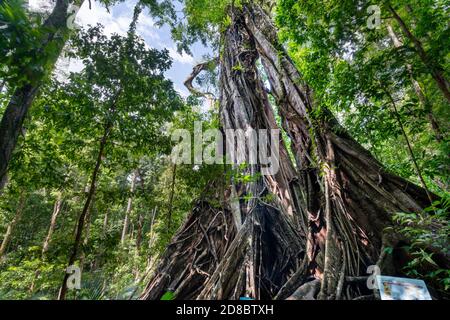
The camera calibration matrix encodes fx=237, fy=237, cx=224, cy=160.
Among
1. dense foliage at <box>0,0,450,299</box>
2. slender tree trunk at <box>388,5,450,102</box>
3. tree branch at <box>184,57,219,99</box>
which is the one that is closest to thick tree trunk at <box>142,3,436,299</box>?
dense foliage at <box>0,0,450,299</box>

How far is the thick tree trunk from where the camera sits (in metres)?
1.96

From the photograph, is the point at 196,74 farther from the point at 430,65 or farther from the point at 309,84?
the point at 430,65

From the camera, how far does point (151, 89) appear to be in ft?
8.55

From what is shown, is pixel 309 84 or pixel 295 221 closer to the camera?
pixel 309 84

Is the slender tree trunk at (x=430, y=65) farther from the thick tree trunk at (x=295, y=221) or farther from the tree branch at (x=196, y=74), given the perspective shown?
the tree branch at (x=196, y=74)
